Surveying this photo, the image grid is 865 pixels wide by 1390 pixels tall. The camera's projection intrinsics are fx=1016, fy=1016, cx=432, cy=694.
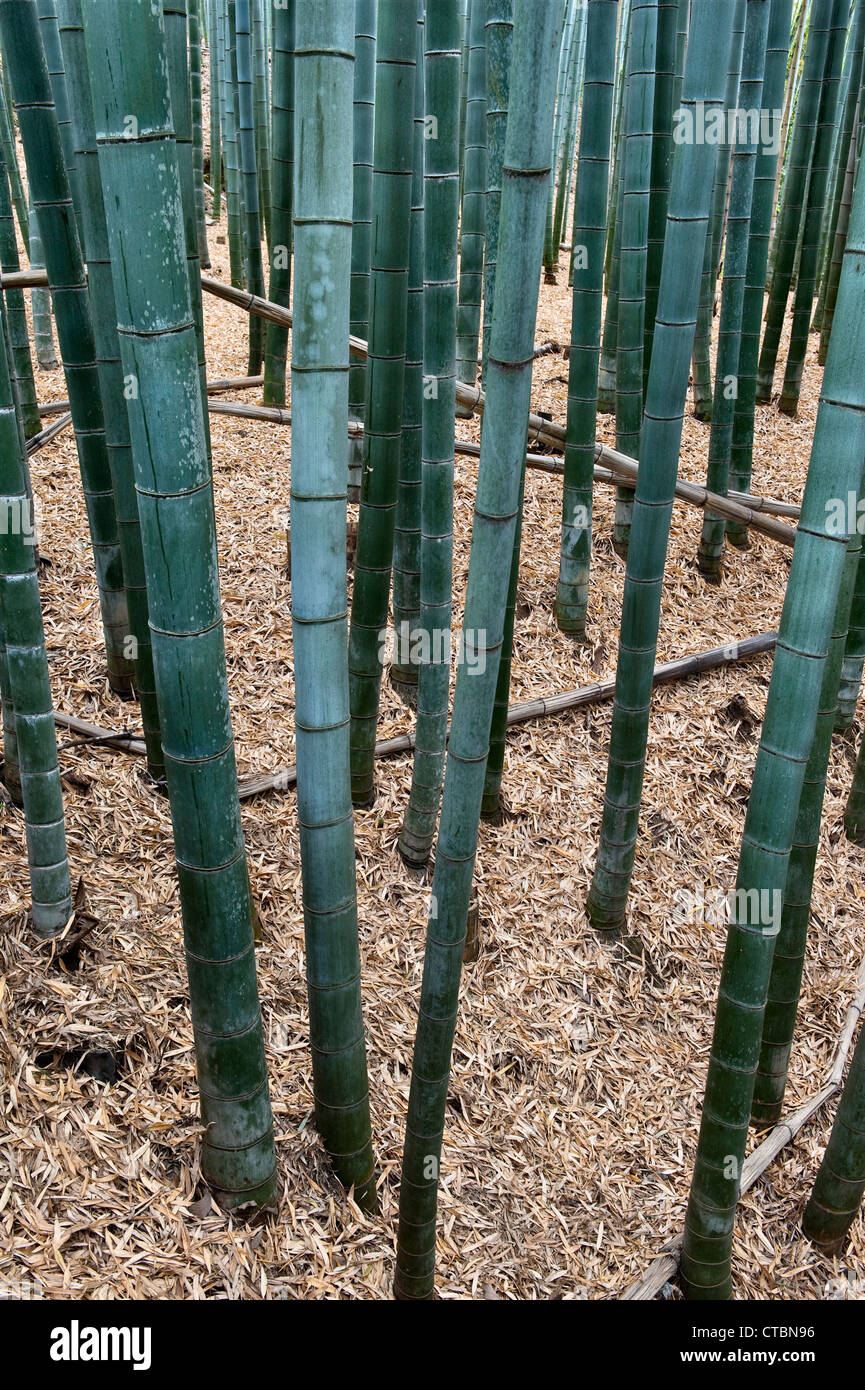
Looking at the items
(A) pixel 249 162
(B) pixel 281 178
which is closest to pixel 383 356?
(B) pixel 281 178

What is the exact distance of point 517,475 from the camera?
4.84 feet

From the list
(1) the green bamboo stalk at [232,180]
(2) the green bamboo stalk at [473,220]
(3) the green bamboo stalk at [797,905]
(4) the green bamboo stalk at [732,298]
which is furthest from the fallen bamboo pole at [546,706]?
(1) the green bamboo stalk at [232,180]

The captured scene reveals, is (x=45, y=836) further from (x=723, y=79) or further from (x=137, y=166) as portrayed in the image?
(x=723, y=79)

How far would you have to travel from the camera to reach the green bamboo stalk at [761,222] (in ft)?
12.8

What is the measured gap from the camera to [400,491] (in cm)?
327

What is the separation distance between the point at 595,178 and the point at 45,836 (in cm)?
259

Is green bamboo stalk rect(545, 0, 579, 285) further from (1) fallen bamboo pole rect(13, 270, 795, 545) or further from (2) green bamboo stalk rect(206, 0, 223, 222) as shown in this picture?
(1) fallen bamboo pole rect(13, 270, 795, 545)

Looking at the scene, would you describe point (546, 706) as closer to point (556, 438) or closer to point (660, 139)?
point (556, 438)

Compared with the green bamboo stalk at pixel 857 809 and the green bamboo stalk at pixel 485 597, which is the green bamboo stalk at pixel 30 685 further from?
the green bamboo stalk at pixel 857 809

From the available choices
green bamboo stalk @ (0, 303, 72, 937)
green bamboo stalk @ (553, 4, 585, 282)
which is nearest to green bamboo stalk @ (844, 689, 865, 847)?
green bamboo stalk @ (0, 303, 72, 937)

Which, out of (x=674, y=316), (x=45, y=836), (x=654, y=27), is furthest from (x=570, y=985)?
(x=654, y=27)

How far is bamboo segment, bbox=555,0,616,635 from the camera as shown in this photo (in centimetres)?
304

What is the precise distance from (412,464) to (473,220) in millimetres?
2463

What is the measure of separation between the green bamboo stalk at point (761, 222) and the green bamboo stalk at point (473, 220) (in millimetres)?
1132
